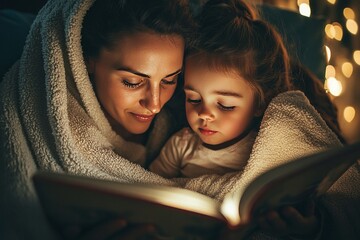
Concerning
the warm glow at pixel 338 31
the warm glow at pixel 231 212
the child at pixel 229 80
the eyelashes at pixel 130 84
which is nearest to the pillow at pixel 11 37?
the eyelashes at pixel 130 84

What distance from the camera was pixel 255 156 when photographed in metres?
0.86

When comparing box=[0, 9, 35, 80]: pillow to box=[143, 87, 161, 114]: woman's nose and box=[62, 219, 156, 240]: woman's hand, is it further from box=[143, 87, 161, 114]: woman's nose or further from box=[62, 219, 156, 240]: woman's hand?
box=[62, 219, 156, 240]: woman's hand

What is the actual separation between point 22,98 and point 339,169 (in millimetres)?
691

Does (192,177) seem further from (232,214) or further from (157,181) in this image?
(232,214)

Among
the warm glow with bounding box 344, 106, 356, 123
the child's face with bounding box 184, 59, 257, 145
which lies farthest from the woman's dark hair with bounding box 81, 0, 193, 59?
the warm glow with bounding box 344, 106, 356, 123

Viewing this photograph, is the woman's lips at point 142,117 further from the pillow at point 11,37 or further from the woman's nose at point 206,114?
the pillow at point 11,37

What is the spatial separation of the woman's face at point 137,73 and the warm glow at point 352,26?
1.05 m

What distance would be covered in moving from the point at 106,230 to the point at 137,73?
0.38 m

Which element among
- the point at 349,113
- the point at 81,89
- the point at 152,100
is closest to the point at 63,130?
the point at 81,89

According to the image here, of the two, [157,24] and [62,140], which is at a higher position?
[157,24]

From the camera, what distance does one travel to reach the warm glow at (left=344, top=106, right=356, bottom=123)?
163cm

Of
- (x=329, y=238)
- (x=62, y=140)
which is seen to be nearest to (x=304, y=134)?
(x=329, y=238)

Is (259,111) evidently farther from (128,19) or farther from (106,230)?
(106,230)

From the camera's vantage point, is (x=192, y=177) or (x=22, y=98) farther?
(x=192, y=177)
